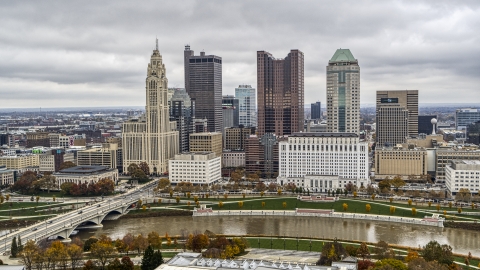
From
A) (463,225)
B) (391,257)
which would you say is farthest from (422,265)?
(463,225)

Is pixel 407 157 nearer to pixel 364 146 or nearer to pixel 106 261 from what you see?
pixel 364 146

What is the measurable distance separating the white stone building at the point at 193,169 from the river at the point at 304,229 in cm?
2215

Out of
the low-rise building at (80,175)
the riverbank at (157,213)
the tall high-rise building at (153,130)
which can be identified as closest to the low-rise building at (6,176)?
the low-rise building at (80,175)

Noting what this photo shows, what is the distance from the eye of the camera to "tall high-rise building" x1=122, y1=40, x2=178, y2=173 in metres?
101

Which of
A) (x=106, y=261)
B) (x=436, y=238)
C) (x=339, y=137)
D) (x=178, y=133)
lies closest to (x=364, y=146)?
(x=339, y=137)

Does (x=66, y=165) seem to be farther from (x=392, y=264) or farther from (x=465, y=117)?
(x=465, y=117)

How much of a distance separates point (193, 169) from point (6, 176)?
30887 mm

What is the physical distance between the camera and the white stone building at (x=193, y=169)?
88938mm

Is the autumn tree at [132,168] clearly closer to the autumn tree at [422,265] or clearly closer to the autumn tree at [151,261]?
the autumn tree at [151,261]

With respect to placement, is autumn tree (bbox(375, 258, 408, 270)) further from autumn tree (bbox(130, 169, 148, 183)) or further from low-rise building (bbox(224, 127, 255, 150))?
low-rise building (bbox(224, 127, 255, 150))

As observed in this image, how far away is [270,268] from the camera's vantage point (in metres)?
36.7

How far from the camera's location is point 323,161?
286ft

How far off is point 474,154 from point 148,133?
57.0m

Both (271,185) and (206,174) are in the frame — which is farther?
(206,174)
